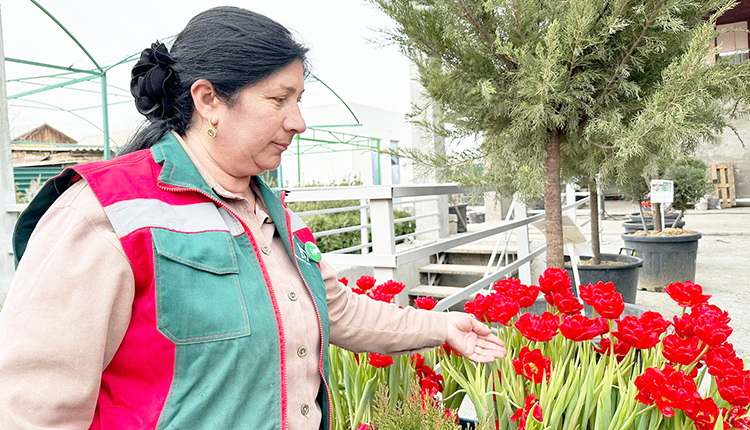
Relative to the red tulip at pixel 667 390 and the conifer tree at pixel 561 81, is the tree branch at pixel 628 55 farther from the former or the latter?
the red tulip at pixel 667 390

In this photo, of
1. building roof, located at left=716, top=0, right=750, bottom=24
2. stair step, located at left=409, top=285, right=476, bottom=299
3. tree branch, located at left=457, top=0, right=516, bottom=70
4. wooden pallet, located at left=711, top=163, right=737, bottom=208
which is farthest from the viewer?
wooden pallet, located at left=711, top=163, right=737, bottom=208

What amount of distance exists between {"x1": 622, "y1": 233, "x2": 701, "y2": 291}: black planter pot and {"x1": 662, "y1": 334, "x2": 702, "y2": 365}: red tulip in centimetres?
436

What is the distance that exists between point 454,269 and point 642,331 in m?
4.77

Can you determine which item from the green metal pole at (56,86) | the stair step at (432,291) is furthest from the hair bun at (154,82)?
the green metal pole at (56,86)

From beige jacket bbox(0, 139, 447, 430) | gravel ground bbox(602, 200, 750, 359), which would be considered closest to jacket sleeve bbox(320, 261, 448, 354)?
beige jacket bbox(0, 139, 447, 430)

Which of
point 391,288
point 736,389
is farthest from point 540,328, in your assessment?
point 391,288

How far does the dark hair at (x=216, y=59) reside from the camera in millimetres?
1024

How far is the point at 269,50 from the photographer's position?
1.05 m

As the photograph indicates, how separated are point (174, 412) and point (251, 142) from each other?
522mm

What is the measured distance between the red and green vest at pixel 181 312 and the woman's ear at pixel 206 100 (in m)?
0.11

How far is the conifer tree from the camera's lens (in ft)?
6.65

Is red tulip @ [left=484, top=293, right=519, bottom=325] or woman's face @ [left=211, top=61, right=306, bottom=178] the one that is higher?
woman's face @ [left=211, top=61, right=306, bottom=178]

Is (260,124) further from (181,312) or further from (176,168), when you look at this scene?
(181,312)

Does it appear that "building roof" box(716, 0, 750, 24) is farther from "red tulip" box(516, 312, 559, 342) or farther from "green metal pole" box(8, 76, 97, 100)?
"green metal pole" box(8, 76, 97, 100)
